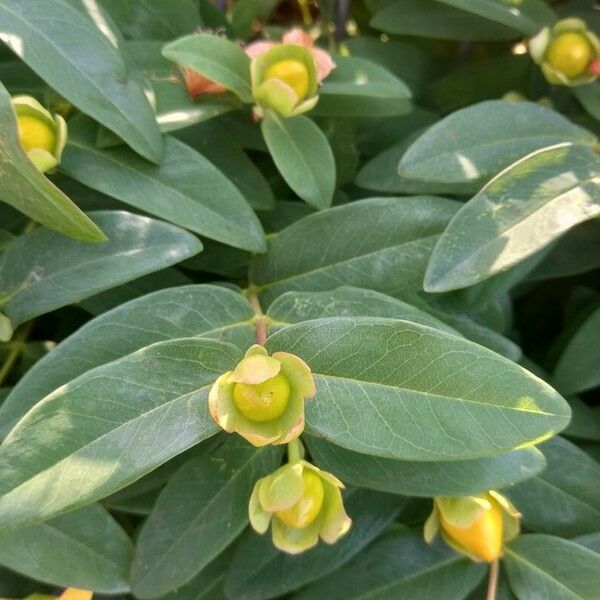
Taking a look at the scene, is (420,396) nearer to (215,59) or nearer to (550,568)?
(550,568)

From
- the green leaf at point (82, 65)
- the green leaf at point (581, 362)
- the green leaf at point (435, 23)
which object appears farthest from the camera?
the green leaf at point (435, 23)

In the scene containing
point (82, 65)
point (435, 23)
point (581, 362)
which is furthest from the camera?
point (435, 23)

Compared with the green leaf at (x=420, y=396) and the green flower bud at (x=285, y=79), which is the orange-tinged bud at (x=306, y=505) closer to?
the green leaf at (x=420, y=396)

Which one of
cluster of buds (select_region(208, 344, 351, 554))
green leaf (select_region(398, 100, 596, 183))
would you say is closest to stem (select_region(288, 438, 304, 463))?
cluster of buds (select_region(208, 344, 351, 554))

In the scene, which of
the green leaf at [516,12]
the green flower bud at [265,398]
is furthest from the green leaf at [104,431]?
the green leaf at [516,12]

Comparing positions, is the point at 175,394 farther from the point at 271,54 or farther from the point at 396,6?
the point at 396,6

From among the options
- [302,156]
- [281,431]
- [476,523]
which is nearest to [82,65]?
[302,156]

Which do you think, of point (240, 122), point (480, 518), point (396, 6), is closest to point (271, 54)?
point (240, 122)
